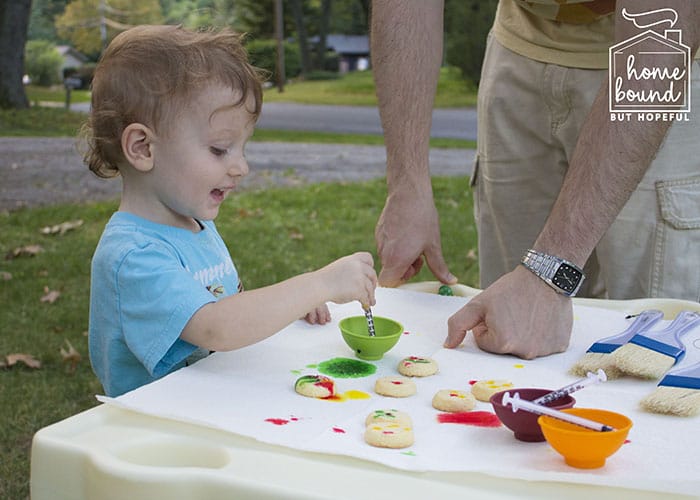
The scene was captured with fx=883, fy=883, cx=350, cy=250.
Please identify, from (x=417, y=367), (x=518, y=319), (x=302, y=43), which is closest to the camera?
(x=417, y=367)

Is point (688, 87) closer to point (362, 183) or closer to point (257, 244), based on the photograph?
point (257, 244)

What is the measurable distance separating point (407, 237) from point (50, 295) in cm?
247

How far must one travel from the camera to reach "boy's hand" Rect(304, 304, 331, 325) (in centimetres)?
169

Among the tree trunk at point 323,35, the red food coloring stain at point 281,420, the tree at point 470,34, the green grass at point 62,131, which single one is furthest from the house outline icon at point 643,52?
the tree trunk at point 323,35

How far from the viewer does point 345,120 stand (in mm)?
15734

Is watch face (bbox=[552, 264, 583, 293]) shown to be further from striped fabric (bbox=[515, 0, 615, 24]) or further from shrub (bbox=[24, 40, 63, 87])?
shrub (bbox=[24, 40, 63, 87])

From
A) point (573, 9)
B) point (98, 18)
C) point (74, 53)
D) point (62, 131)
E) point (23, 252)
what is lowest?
point (23, 252)

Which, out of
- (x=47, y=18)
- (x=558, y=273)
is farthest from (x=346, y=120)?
(x=47, y=18)

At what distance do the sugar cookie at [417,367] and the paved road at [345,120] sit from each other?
11062mm

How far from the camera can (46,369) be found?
3.21 m

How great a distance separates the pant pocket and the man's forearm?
0.55 meters

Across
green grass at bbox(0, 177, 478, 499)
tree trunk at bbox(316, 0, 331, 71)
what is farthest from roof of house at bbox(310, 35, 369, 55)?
green grass at bbox(0, 177, 478, 499)

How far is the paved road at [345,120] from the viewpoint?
13.6m

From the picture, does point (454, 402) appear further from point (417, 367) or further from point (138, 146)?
point (138, 146)
